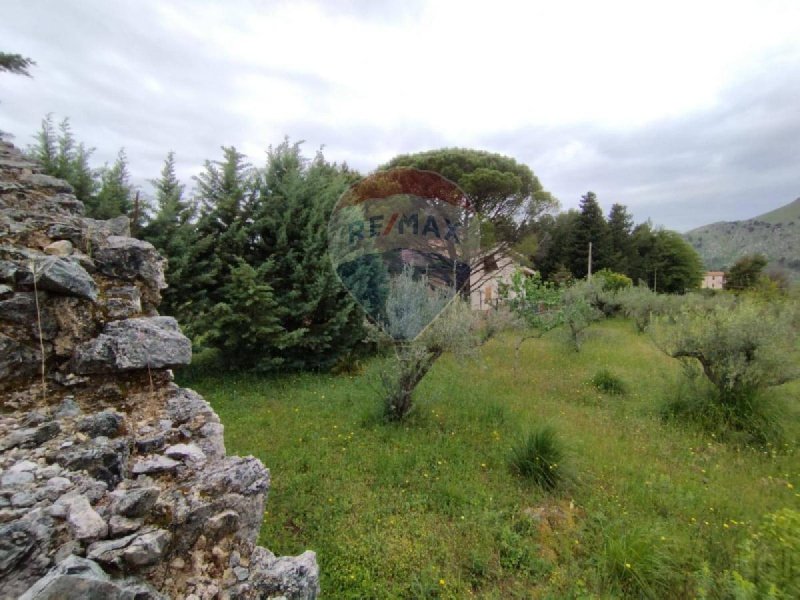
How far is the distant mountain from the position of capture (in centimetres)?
5618

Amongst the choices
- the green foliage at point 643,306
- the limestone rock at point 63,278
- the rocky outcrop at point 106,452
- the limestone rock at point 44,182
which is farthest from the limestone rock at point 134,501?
the green foliage at point 643,306

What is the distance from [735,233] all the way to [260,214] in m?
102

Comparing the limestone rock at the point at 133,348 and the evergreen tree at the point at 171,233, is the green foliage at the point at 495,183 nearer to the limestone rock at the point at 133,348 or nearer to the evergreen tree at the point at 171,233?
the evergreen tree at the point at 171,233

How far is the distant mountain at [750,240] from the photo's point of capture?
184 ft

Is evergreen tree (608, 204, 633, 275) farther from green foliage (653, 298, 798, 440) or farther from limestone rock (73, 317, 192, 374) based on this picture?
limestone rock (73, 317, 192, 374)

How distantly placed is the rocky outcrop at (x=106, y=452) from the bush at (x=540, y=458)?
240cm

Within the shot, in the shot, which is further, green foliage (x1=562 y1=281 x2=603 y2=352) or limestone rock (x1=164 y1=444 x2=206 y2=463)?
green foliage (x1=562 y1=281 x2=603 y2=352)

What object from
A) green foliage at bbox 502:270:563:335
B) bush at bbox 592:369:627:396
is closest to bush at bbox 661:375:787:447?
bush at bbox 592:369:627:396

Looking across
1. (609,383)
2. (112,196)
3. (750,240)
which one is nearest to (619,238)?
(609,383)

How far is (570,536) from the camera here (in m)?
2.63

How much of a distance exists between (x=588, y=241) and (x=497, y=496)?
87.8 ft

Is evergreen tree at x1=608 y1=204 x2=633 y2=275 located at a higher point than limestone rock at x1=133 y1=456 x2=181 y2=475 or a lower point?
higher

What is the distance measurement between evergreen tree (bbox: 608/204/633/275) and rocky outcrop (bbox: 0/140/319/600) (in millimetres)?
29262

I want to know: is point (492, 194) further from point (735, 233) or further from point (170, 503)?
point (735, 233)
